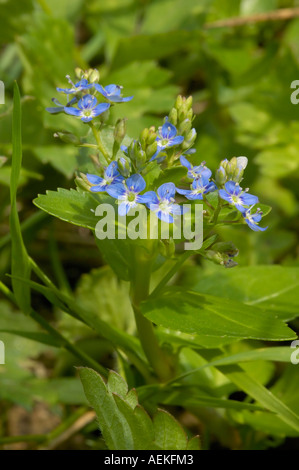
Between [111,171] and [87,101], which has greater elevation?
[87,101]

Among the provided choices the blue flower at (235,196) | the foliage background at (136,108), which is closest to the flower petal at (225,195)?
the blue flower at (235,196)

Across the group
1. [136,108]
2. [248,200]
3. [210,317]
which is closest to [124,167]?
[248,200]

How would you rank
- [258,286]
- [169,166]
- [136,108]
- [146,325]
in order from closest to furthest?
[169,166] → [146,325] → [258,286] → [136,108]

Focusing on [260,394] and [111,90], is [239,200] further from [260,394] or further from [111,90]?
[260,394]

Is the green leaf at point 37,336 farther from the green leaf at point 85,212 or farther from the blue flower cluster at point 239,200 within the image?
the blue flower cluster at point 239,200

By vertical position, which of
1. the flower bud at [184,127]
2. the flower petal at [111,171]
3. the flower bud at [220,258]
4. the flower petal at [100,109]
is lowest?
the flower bud at [220,258]

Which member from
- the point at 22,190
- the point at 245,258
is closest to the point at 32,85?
the point at 22,190

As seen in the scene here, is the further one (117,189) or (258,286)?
(258,286)
